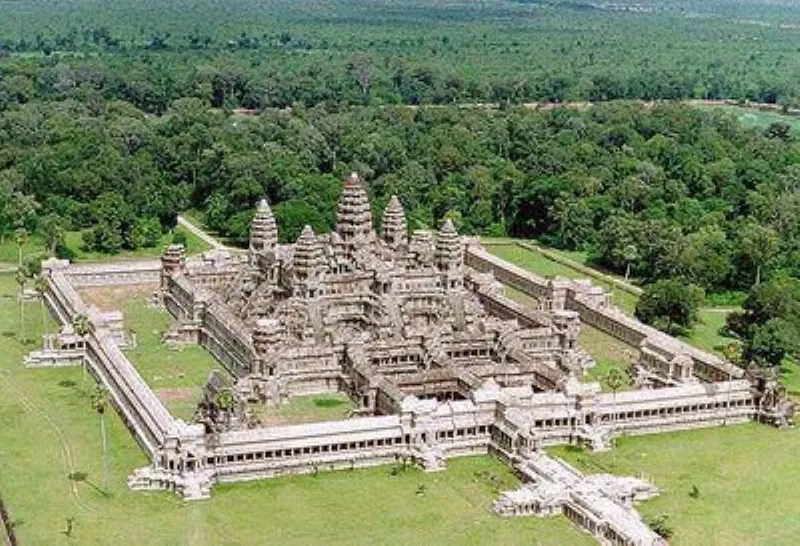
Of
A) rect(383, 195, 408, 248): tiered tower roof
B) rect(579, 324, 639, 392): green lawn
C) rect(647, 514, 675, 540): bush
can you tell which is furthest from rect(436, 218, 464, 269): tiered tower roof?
rect(647, 514, 675, 540): bush

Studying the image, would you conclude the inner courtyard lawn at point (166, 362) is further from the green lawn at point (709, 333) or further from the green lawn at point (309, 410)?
the green lawn at point (709, 333)

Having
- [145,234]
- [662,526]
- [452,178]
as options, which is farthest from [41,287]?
[662,526]

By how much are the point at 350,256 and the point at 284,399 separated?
16.5 meters

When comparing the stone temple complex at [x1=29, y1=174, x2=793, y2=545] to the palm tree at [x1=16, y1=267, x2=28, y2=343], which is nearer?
the stone temple complex at [x1=29, y1=174, x2=793, y2=545]

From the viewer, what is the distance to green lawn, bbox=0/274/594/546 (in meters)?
59.5

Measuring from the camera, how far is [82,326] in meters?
80.5

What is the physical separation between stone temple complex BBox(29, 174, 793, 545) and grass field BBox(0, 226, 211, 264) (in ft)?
34.8

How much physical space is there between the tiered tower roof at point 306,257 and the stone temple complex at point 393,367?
10 centimetres

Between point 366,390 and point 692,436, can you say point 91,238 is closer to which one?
point 366,390

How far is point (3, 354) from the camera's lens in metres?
84.7

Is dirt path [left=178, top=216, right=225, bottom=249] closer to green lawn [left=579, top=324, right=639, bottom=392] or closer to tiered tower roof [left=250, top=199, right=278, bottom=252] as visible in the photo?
tiered tower roof [left=250, top=199, right=278, bottom=252]

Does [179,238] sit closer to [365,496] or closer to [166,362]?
[166,362]

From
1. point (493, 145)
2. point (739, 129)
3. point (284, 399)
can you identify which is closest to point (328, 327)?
point (284, 399)

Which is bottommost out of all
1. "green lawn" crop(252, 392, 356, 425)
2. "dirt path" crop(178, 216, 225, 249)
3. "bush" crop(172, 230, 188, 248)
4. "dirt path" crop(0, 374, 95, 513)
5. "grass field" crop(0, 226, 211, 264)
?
"dirt path" crop(178, 216, 225, 249)
